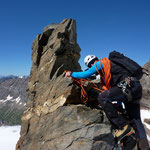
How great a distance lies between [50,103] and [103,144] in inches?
223

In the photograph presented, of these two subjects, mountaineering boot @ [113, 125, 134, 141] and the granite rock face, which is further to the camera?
the granite rock face

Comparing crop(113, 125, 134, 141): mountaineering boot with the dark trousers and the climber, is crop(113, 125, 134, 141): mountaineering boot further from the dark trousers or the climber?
the dark trousers

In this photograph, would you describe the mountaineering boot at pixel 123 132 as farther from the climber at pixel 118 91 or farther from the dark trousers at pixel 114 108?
the dark trousers at pixel 114 108

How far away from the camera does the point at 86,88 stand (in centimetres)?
1128

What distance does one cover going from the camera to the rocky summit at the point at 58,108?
8.77 metres

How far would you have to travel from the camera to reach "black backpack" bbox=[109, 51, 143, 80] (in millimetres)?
7562

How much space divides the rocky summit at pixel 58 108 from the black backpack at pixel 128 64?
3.65m

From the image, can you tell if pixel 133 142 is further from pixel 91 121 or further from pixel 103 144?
pixel 91 121

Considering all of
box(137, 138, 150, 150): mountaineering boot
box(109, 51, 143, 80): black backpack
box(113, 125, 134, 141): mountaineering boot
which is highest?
box(109, 51, 143, 80): black backpack

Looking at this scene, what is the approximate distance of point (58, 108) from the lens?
35.5 feet

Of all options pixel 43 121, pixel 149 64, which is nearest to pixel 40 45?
pixel 43 121

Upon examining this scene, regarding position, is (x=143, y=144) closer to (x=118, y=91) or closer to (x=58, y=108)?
(x=118, y=91)

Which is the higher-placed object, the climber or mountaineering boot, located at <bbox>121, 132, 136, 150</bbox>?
the climber

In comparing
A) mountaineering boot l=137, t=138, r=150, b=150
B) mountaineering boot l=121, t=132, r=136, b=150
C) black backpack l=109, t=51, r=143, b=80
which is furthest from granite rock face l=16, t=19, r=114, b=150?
black backpack l=109, t=51, r=143, b=80
